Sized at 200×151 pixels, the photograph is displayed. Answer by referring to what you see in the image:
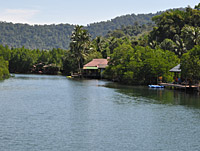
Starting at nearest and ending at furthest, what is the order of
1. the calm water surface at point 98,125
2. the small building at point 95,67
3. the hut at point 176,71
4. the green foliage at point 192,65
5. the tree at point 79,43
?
the calm water surface at point 98,125
the green foliage at point 192,65
the hut at point 176,71
the small building at point 95,67
the tree at point 79,43

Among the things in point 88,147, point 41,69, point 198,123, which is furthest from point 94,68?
point 88,147

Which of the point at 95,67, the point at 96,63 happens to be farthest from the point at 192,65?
the point at 96,63

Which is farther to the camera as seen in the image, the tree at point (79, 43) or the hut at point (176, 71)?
the tree at point (79, 43)

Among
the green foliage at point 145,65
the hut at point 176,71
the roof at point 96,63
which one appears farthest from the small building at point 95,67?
the hut at point 176,71

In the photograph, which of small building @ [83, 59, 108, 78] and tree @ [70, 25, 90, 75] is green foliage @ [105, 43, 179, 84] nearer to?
small building @ [83, 59, 108, 78]

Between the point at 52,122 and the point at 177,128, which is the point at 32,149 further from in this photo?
the point at 177,128

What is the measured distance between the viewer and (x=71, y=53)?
126 m

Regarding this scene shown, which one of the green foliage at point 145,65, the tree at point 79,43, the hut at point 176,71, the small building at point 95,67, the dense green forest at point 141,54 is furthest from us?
the tree at point 79,43

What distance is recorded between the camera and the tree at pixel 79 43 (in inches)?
4715

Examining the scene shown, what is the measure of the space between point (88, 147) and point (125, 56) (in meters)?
62.0

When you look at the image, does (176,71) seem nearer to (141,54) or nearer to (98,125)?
(141,54)

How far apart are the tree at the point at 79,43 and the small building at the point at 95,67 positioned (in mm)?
4312

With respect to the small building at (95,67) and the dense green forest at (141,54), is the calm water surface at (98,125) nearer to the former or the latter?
the dense green forest at (141,54)

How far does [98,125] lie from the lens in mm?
31266
